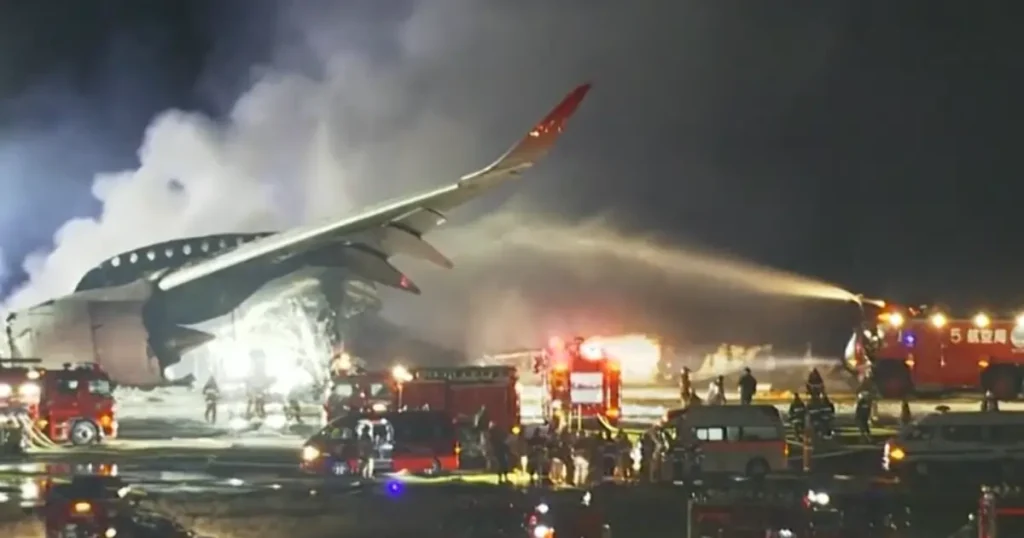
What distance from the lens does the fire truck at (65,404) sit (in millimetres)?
30375

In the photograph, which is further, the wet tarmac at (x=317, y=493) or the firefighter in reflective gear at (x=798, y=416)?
the firefighter in reflective gear at (x=798, y=416)

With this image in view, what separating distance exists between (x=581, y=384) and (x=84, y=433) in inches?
411

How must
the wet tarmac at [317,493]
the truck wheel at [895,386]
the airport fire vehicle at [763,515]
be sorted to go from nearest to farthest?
the airport fire vehicle at [763,515] < the wet tarmac at [317,493] < the truck wheel at [895,386]

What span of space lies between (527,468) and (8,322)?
61.5 feet

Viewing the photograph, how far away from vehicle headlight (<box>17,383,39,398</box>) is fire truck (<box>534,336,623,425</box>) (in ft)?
35.3

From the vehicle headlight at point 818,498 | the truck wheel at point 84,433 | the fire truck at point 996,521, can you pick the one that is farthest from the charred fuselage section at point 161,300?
the fire truck at point 996,521

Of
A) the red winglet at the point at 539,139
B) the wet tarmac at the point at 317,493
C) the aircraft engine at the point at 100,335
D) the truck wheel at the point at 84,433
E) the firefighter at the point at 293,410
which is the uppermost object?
the red winglet at the point at 539,139

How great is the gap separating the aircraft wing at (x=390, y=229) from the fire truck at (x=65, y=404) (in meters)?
6.71

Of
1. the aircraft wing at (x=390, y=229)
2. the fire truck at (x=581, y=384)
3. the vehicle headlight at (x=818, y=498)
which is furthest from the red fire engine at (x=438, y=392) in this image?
the vehicle headlight at (x=818, y=498)

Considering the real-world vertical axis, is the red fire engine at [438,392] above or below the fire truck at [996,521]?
above

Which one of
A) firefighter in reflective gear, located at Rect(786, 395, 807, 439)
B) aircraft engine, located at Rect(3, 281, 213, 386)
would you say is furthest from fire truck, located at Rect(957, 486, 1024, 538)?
aircraft engine, located at Rect(3, 281, 213, 386)

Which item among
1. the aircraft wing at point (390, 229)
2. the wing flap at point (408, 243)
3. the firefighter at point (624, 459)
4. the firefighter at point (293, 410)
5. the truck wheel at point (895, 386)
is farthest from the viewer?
the truck wheel at point (895, 386)

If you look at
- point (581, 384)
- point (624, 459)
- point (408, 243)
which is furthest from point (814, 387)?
point (408, 243)

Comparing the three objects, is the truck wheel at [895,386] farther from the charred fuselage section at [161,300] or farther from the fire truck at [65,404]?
the fire truck at [65,404]
